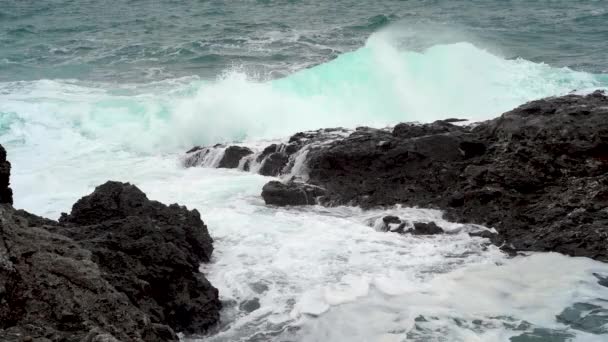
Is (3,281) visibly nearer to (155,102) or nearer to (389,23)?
(155,102)

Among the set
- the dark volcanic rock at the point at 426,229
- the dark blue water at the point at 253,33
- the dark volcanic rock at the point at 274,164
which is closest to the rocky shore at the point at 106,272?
the dark volcanic rock at the point at 426,229

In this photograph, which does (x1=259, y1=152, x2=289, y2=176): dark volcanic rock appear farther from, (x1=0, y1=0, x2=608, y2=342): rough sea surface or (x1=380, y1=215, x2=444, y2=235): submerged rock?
(x1=380, y1=215, x2=444, y2=235): submerged rock

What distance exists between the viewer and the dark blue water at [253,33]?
19.5 m

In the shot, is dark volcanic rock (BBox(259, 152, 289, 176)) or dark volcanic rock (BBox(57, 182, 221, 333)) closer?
dark volcanic rock (BBox(57, 182, 221, 333))

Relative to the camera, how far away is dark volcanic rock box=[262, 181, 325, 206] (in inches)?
321

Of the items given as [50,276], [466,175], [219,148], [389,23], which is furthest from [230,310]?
[389,23]

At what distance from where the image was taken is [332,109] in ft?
50.7

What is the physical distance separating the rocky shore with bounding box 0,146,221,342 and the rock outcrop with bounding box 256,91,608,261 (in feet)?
7.40

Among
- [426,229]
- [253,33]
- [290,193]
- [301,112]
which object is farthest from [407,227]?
[253,33]

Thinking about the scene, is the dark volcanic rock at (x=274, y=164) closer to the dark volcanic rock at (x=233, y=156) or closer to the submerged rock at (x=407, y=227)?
the dark volcanic rock at (x=233, y=156)

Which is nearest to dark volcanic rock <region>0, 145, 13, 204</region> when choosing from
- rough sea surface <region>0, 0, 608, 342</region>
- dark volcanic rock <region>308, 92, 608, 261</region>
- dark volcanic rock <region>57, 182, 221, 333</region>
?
dark volcanic rock <region>57, 182, 221, 333</region>

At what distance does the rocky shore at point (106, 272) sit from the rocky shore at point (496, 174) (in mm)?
2252

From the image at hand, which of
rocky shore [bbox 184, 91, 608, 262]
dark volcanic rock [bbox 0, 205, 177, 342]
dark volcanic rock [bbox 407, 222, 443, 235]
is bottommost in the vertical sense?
dark volcanic rock [bbox 407, 222, 443, 235]

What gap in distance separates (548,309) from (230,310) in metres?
2.83
